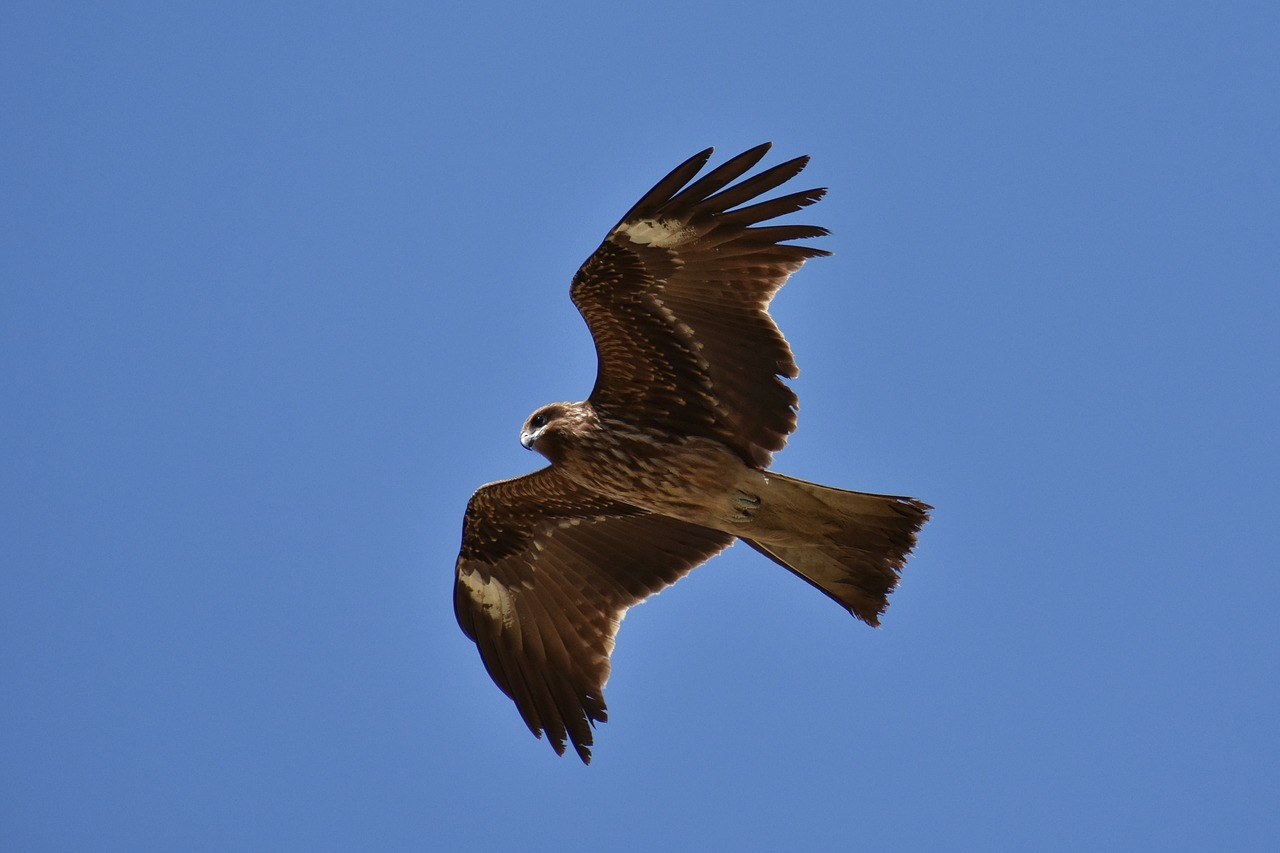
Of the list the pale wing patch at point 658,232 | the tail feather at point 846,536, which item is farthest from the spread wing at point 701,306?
the tail feather at point 846,536

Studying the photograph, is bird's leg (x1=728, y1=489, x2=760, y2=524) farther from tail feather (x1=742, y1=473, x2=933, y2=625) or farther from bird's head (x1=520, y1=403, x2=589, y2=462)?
bird's head (x1=520, y1=403, x2=589, y2=462)

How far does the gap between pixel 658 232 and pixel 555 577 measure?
3089 mm

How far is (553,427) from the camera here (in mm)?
9828

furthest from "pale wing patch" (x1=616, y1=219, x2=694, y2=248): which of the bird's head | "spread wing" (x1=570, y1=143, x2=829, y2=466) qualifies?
the bird's head

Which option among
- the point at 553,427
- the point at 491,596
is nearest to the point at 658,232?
the point at 553,427

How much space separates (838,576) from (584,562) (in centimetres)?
222

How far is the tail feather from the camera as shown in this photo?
910cm

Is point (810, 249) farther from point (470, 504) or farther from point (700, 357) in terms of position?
point (470, 504)

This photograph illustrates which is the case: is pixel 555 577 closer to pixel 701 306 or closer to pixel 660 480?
pixel 660 480

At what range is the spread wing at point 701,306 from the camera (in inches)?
346

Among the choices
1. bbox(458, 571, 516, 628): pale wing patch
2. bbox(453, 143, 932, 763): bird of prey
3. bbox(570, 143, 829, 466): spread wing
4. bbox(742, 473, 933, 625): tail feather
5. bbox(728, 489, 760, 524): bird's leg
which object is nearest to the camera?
bbox(570, 143, 829, 466): spread wing

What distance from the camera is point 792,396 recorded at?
9227 mm

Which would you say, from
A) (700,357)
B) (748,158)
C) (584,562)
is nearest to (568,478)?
(584,562)

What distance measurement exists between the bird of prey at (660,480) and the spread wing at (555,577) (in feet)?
0.04
